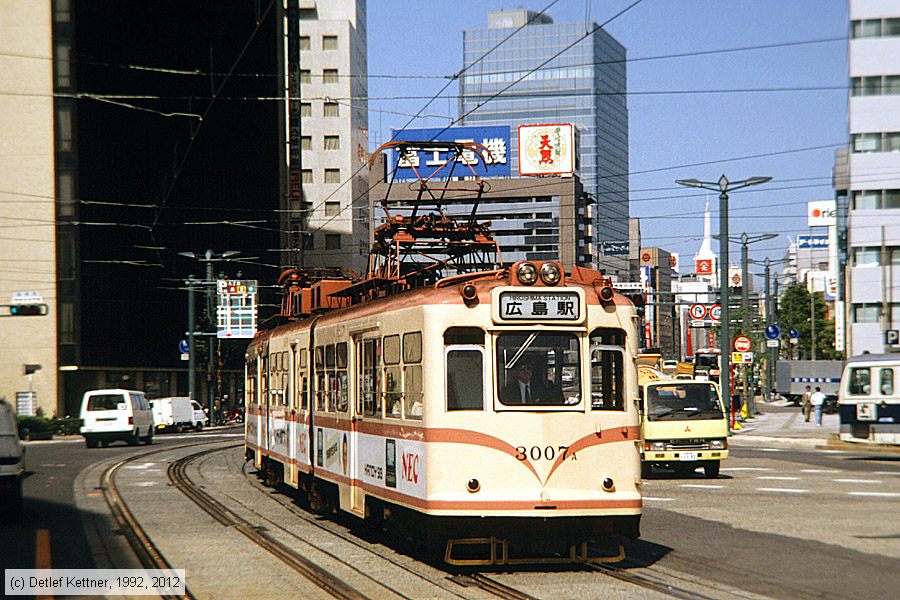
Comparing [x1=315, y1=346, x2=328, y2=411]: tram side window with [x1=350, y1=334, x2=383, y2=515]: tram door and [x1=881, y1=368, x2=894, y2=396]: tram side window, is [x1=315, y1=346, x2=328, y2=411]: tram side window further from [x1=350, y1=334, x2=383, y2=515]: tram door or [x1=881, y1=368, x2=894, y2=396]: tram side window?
[x1=881, y1=368, x2=894, y2=396]: tram side window

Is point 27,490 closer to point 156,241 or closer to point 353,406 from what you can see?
point 353,406

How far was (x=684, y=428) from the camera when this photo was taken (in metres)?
24.3

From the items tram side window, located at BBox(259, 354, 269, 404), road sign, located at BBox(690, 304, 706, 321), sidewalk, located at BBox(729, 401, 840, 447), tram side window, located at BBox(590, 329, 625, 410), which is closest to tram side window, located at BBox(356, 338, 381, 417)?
tram side window, located at BBox(590, 329, 625, 410)

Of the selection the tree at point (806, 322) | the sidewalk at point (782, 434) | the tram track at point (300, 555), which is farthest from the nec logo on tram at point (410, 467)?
the tree at point (806, 322)

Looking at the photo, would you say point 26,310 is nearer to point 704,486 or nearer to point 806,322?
point 704,486

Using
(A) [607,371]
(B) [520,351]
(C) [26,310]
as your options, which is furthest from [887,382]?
(C) [26,310]

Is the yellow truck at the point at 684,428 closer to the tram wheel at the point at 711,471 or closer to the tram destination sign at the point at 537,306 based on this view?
the tram wheel at the point at 711,471

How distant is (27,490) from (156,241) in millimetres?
42531

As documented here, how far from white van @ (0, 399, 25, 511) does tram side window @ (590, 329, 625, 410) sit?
8.57 metres

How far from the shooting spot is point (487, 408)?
11914 millimetres

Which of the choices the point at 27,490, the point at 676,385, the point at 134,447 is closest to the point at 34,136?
the point at 134,447

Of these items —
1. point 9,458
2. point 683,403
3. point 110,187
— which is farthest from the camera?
point 110,187

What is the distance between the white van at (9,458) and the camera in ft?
54.1

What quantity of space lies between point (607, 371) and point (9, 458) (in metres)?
8.70
